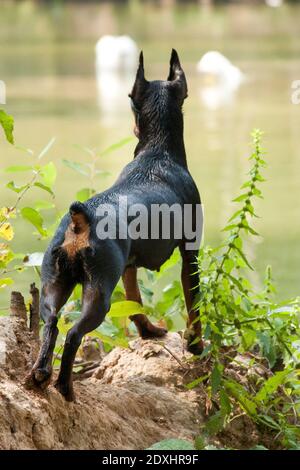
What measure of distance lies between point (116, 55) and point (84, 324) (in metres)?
15.1

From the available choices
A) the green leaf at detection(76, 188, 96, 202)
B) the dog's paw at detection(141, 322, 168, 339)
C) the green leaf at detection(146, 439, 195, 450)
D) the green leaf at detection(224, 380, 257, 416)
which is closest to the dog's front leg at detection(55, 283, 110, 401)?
the green leaf at detection(146, 439, 195, 450)

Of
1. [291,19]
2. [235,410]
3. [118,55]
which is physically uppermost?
[291,19]

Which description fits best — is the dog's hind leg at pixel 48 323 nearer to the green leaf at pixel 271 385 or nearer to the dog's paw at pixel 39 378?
the dog's paw at pixel 39 378

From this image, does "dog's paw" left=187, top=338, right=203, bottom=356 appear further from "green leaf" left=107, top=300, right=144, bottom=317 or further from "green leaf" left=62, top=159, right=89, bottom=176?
"green leaf" left=62, top=159, right=89, bottom=176

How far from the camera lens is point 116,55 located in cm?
1841

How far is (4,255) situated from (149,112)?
2.71ft

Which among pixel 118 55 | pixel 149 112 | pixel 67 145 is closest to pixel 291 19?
pixel 118 55

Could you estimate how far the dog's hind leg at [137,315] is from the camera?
4533 millimetres

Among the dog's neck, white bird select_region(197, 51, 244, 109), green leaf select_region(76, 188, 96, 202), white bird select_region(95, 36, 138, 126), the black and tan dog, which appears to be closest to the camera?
the black and tan dog

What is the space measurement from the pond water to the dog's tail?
7.95ft

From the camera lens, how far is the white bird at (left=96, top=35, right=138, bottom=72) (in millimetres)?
18344

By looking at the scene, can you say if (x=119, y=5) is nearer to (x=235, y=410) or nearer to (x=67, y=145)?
(x=67, y=145)

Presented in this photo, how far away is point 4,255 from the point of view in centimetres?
459

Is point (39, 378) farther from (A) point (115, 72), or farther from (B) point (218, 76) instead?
(A) point (115, 72)
